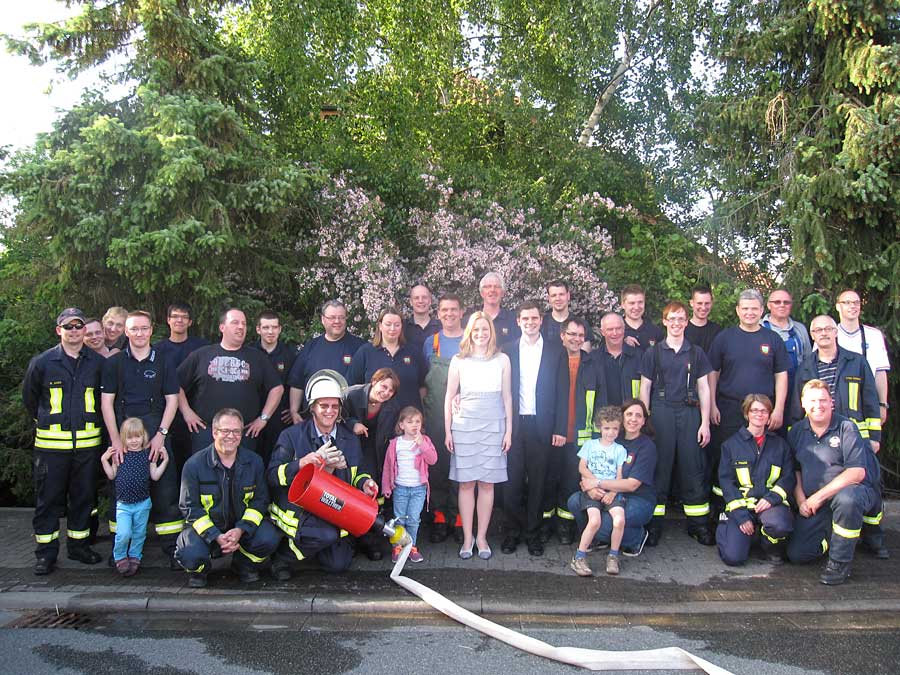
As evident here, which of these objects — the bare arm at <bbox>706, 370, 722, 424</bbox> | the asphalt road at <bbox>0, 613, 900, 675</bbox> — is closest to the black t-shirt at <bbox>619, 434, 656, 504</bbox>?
the bare arm at <bbox>706, 370, 722, 424</bbox>

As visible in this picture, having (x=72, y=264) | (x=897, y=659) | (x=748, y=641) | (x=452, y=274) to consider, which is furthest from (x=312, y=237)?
(x=897, y=659)

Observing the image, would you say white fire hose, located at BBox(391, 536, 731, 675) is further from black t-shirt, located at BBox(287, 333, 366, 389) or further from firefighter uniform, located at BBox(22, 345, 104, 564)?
firefighter uniform, located at BBox(22, 345, 104, 564)

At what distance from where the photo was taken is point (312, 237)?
29.2 ft

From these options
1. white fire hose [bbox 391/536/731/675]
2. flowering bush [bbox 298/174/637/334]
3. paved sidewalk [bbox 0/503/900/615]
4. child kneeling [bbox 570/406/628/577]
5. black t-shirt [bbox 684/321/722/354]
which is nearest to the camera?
white fire hose [bbox 391/536/731/675]

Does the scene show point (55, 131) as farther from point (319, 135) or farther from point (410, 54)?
point (410, 54)

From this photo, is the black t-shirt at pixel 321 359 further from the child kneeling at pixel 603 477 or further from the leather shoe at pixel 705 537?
the leather shoe at pixel 705 537

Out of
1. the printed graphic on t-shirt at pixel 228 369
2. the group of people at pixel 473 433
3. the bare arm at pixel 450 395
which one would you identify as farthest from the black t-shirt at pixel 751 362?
the printed graphic on t-shirt at pixel 228 369

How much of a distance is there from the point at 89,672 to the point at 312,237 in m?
5.82

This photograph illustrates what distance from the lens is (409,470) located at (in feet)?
19.0

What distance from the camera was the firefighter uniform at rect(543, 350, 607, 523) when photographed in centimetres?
606

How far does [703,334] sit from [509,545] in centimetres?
271

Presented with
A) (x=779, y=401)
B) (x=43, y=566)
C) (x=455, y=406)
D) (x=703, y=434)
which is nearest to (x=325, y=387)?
(x=455, y=406)

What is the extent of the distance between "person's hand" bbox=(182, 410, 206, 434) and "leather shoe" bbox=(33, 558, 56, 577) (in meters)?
1.42

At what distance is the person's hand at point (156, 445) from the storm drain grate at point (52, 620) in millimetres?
1251
